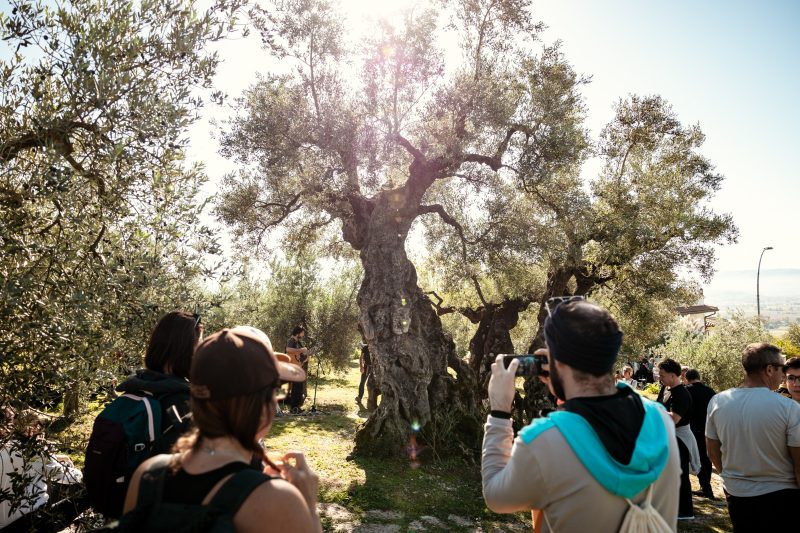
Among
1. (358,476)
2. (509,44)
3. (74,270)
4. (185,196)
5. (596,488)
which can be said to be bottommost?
(358,476)

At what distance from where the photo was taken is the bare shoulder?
1.46 m

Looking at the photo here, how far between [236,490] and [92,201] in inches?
149

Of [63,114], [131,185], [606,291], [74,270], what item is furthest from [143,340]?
[606,291]

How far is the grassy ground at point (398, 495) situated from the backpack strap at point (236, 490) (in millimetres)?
4905

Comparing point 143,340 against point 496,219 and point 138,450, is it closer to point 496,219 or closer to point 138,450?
point 138,450

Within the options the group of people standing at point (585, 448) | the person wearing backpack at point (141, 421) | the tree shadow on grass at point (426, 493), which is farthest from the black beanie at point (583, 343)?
→ the tree shadow on grass at point (426, 493)

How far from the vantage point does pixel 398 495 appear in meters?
7.81

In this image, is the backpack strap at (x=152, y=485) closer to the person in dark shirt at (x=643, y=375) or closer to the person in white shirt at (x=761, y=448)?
the person in white shirt at (x=761, y=448)

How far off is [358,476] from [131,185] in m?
6.46

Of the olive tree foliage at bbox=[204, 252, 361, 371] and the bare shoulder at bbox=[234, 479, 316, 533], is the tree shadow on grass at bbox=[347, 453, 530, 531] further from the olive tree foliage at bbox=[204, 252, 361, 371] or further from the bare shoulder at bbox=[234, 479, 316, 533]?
the olive tree foliage at bbox=[204, 252, 361, 371]

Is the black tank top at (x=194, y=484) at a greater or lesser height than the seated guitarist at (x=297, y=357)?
greater

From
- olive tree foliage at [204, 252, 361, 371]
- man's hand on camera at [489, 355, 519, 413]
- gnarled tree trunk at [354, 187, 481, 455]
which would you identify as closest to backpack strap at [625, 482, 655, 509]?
man's hand on camera at [489, 355, 519, 413]

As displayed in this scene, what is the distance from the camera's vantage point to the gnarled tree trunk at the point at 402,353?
393 inches

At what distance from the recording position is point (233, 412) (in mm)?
1678
